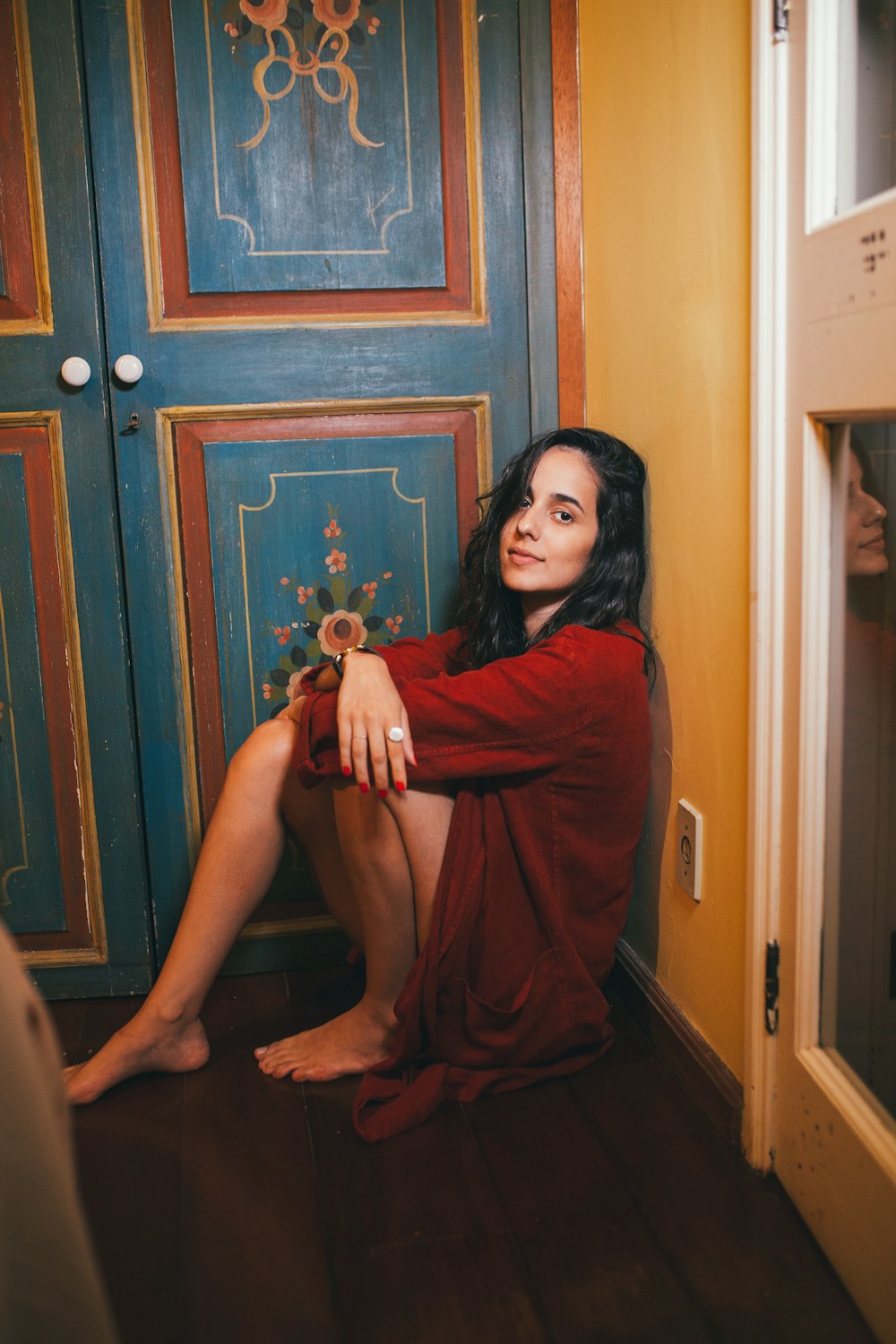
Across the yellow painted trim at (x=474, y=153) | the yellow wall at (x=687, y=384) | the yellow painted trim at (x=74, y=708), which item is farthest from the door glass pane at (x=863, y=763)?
the yellow painted trim at (x=74, y=708)

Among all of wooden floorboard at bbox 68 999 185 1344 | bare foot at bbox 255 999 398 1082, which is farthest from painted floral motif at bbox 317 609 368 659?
wooden floorboard at bbox 68 999 185 1344

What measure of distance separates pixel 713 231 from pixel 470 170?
59 centimetres

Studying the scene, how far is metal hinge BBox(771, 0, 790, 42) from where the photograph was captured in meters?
1.14

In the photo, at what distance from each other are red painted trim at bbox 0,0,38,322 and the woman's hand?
0.83 meters

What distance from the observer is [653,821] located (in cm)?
167

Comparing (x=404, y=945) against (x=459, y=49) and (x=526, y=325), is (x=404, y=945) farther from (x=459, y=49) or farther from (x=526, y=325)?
(x=459, y=49)

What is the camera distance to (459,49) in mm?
1768

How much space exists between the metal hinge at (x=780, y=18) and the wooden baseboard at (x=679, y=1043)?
1171 mm

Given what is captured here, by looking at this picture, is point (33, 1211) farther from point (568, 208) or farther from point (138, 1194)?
point (568, 208)

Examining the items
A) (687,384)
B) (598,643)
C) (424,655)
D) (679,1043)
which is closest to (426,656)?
(424,655)

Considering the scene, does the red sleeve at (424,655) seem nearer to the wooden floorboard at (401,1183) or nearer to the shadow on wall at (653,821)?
the shadow on wall at (653,821)

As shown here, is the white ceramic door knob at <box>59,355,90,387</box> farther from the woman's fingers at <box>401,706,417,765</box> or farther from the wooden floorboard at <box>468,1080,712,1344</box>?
the wooden floorboard at <box>468,1080,712,1344</box>

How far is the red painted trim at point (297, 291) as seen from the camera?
1.71 meters

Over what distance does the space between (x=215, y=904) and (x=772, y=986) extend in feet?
2.47
